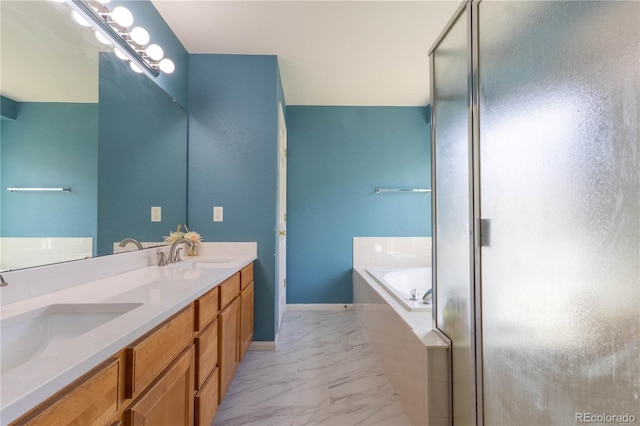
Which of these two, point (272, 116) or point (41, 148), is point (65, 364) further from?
point (272, 116)

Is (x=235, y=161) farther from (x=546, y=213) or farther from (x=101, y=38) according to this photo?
(x=546, y=213)

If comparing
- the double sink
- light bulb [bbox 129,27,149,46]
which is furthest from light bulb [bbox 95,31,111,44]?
the double sink

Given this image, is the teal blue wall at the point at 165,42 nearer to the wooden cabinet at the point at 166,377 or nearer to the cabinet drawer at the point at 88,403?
the wooden cabinet at the point at 166,377

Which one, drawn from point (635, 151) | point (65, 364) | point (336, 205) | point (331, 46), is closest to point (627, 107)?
point (635, 151)

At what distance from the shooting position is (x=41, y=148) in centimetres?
101

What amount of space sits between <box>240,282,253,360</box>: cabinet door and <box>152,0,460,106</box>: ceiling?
1912mm

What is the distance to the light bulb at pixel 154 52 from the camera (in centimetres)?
168

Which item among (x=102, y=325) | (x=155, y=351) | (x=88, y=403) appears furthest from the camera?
(x=155, y=351)

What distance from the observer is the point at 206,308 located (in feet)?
4.08

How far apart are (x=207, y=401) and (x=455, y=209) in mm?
1391

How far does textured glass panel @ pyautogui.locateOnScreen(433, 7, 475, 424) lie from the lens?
3.80 ft

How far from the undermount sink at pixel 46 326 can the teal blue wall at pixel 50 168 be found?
32 centimetres

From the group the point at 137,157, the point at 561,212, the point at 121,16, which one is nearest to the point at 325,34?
the point at 121,16

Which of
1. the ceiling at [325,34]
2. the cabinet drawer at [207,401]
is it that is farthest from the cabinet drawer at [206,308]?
the ceiling at [325,34]
